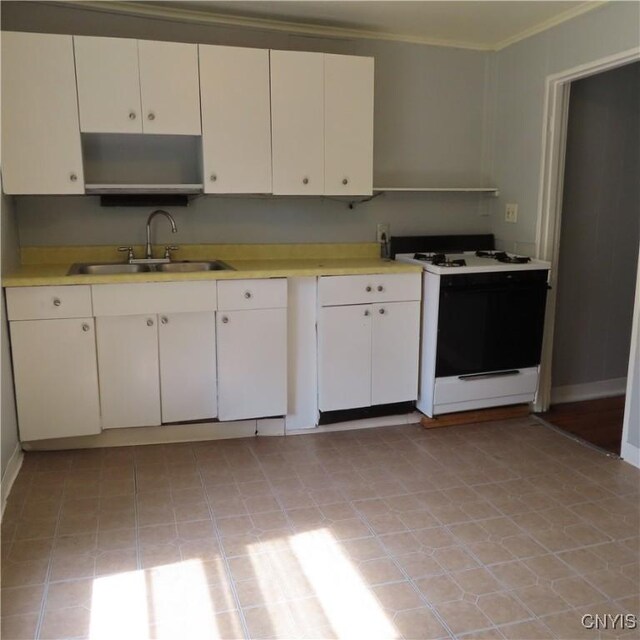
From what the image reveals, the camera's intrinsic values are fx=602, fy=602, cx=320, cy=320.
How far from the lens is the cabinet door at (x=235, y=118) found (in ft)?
9.61

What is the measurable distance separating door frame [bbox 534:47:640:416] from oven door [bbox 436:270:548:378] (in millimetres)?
186

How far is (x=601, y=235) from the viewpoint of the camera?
3688 millimetres

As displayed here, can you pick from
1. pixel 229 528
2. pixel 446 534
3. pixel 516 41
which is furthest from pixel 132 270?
pixel 516 41

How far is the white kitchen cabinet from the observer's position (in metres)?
3.08

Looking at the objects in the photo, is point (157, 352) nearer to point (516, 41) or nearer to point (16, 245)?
point (16, 245)

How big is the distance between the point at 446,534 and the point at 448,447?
0.84 meters

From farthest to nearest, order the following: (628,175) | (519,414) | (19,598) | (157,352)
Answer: (628,175) < (519,414) < (157,352) < (19,598)

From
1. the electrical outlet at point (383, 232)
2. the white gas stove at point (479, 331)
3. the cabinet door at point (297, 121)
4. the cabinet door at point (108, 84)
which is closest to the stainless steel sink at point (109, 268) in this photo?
the cabinet door at point (108, 84)

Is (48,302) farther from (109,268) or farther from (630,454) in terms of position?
(630,454)

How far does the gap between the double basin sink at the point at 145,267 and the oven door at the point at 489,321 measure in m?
1.18

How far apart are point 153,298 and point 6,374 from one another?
0.71 meters

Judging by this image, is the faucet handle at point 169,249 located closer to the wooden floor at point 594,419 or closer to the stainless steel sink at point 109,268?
the stainless steel sink at point 109,268

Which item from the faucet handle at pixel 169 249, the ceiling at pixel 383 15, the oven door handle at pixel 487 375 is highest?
the ceiling at pixel 383 15

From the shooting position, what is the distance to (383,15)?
10.3ft
